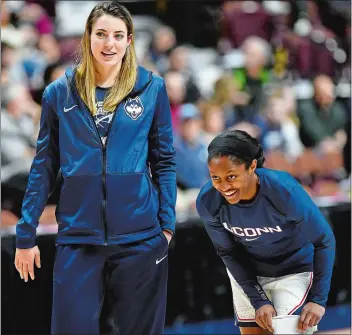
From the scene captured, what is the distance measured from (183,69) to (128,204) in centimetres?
553

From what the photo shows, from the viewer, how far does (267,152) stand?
25.5 ft

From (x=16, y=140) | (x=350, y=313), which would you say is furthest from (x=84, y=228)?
(x=16, y=140)

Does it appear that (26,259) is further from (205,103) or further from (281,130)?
(281,130)

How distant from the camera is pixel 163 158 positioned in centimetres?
350

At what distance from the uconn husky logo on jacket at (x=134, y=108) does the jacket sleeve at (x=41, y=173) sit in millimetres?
292

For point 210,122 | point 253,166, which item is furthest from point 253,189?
point 210,122

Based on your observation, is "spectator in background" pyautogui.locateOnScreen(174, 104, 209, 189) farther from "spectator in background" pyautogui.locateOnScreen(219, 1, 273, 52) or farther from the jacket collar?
the jacket collar

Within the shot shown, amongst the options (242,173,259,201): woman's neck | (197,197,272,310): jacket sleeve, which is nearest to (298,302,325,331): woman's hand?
(197,197,272,310): jacket sleeve

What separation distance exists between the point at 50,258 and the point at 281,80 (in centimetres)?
531

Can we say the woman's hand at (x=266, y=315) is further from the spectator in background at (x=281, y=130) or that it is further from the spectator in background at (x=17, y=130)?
the spectator in background at (x=281, y=130)

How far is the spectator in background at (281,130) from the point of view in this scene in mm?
8078

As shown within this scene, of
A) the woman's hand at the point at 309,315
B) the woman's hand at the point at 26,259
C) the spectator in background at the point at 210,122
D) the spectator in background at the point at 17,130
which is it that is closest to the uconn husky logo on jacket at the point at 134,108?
the woman's hand at the point at 26,259

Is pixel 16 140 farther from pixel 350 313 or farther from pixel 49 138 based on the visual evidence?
pixel 49 138

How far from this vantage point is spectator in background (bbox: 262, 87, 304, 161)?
26.5ft
